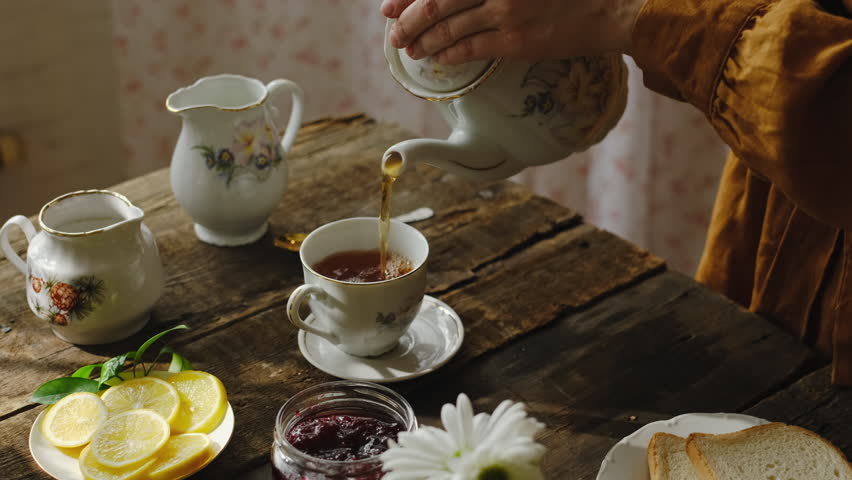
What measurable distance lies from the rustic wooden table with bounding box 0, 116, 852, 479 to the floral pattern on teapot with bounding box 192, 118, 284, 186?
0.12 m

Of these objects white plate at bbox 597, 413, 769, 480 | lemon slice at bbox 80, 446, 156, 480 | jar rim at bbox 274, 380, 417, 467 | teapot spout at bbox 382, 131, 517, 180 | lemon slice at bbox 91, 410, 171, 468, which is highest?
teapot spout at bbox 382, 131, 517, 180

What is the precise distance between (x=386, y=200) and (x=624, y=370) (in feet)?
1.22

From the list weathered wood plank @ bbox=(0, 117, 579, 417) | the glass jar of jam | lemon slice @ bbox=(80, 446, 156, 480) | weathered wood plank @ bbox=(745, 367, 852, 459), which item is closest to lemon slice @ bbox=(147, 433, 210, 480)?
lemon slice @ bbox=(80, 446, 156, 480)

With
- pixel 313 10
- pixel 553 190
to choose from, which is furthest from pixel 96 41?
pixel 553 190

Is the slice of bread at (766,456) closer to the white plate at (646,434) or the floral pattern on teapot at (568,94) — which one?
the white plate at (646,434)

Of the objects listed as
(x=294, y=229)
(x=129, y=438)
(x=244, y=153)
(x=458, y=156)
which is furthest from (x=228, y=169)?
(x=129, y=438)

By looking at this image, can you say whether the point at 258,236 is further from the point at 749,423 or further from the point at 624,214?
the point at 624,214

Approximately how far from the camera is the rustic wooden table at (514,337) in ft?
3.24

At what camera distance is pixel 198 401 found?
0.96 m

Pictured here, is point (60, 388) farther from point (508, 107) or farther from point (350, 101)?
point (350, 101)

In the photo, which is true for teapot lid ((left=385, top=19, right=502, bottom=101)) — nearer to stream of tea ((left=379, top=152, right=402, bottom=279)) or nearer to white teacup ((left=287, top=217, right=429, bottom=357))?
stream of tea ((left=379, top=152, right=402, bottom=279))

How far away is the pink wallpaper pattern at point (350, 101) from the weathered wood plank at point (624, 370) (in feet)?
4.31

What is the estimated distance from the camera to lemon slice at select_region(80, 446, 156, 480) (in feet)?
2.76

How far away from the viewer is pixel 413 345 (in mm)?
1116
